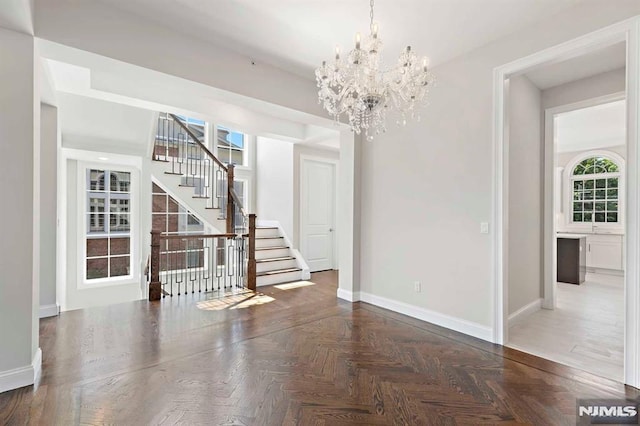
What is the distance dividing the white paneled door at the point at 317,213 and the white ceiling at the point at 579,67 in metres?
4.34

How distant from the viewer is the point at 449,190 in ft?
11.8

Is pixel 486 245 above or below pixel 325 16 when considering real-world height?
below

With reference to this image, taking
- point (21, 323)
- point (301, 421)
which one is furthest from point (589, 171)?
point (21, 323)

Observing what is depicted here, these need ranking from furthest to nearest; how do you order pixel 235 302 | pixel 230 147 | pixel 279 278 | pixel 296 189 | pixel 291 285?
1. pixel 230 147
2. pixel 296 189
3. pixel 279 278
4. pixel 291 285
5. pixel 235 302

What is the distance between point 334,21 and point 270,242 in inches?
182

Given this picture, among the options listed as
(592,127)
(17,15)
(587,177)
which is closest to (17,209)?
(17,15)

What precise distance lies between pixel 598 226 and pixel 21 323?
32.3 ft

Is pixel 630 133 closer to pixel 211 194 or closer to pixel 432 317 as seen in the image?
pixel 432 317

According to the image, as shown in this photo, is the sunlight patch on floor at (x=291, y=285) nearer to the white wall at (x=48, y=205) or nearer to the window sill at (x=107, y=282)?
the white wall at (x=48, y=205)

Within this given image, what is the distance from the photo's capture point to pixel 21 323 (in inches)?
91.9

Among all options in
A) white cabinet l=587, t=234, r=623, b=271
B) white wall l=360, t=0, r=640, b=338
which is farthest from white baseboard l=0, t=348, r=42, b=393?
white cabinet l=587, t=234, r=623, b=271

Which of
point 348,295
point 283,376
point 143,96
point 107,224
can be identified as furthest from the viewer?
point 107,224

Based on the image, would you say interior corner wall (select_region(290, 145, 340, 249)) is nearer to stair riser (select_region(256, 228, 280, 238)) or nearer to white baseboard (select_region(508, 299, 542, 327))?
stair riser (select_region(256, 228, 280, 238))

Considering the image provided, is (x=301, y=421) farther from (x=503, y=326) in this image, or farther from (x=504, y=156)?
(x=504, y=156)
